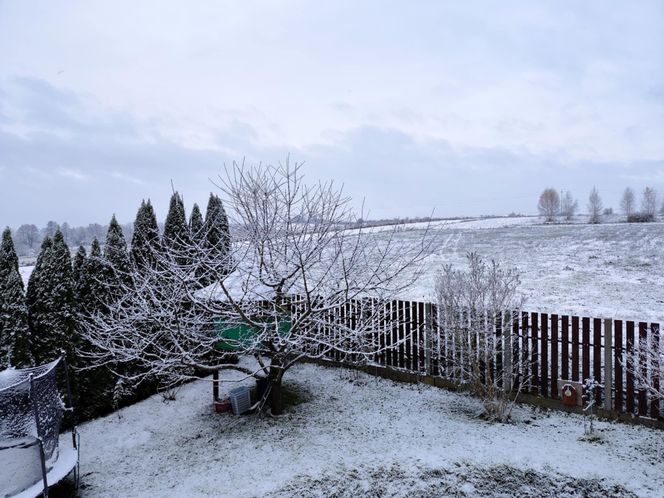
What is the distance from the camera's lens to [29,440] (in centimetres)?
350

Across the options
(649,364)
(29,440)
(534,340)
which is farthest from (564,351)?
(29,440)

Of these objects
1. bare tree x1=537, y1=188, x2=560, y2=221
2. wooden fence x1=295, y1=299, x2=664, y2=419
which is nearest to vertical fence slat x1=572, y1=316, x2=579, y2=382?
wooden fence x1=295, y1=299, x2=664, y2=419

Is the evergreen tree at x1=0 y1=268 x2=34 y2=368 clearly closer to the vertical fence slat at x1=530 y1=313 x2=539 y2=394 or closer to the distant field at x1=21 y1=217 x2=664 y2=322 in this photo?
the distant field at x1=21 y1=217 x2=664 y2=322

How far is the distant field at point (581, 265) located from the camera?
9578 mm

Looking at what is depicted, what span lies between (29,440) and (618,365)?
246 inches

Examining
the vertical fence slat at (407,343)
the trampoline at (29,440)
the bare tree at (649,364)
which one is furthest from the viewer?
the vertical fence slat at (407,343)

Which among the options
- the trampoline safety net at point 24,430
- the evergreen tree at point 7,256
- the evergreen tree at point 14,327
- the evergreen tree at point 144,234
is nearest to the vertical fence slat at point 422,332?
the evergreen tree at point 144,234

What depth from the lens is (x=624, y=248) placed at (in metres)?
18.8

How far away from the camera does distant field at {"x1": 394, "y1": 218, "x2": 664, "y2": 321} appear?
9578 millimetres

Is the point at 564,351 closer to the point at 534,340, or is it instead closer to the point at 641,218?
the point at 534,340

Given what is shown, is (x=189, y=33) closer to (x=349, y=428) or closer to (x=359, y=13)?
(x=359, y=13)

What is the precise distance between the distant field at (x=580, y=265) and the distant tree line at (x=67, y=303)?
4305 mm

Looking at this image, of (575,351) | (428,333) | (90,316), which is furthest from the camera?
(428,333)

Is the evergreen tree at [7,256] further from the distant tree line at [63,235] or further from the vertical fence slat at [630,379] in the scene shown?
the vertical fence slat at [630,379]
